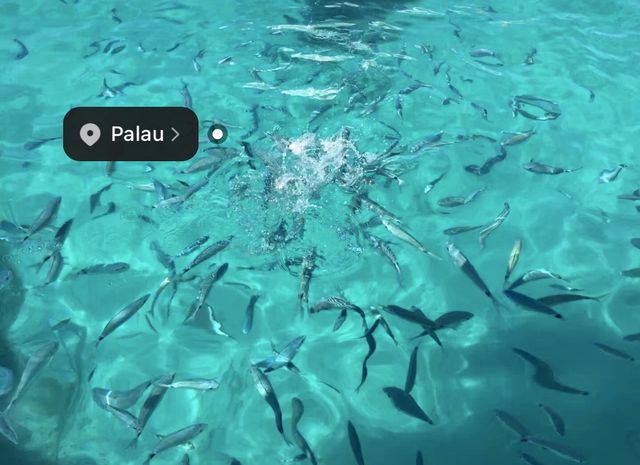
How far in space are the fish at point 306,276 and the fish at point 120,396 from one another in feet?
4.21

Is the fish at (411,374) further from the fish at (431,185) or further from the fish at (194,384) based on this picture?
the fish at (431,185)

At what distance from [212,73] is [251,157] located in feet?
7.54

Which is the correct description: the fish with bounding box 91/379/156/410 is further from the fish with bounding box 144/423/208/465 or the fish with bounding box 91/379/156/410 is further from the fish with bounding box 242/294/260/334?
the fish with bounding box 242/294/260/334

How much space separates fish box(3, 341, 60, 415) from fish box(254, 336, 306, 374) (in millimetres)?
1599

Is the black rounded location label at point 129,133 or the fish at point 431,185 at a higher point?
the black rounded location label at point 129,133

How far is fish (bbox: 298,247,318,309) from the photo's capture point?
4.35 metres

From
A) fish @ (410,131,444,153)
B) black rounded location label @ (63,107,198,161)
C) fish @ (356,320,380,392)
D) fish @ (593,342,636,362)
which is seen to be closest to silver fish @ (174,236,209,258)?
black rounded location label @ (63,107,198,161)

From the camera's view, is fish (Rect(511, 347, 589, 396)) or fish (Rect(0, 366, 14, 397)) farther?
fish (Rect(511, 347, 589, 396))

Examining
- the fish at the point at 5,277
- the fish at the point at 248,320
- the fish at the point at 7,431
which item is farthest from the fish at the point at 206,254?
the fish at the point at 7,431

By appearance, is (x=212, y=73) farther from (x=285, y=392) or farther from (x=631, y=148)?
(x=631, y=148)

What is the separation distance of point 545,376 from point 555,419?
0.36 m

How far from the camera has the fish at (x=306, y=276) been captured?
171 inches

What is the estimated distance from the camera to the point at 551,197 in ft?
18.7

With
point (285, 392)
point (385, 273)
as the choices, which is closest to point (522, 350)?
point (385, 273)
